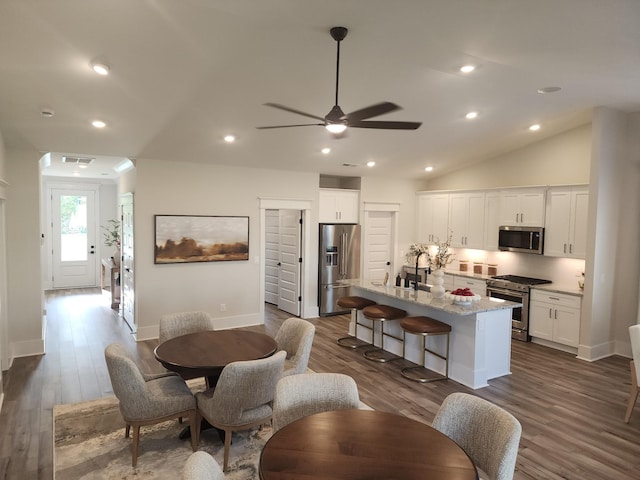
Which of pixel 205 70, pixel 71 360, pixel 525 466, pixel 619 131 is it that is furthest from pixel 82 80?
pixel 619 131

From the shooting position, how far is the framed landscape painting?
247 inches

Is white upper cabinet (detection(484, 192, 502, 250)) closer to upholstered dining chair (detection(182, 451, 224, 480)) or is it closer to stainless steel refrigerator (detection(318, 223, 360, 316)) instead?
stainless steel refrigerator (detection(318, 223, 360, 316))

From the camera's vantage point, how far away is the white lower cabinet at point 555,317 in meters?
5.81

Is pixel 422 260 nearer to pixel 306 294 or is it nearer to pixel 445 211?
pixel 445 211

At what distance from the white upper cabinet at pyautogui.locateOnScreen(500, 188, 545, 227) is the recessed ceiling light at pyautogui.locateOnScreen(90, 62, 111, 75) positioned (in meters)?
6.07

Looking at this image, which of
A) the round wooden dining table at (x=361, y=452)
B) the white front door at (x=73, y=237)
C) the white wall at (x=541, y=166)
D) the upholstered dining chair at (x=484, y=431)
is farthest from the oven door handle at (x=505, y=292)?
the white front door at (x=73, y=237)

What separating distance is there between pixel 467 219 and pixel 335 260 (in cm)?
259

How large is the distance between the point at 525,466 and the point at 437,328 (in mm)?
1772

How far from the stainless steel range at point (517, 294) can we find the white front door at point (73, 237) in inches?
379

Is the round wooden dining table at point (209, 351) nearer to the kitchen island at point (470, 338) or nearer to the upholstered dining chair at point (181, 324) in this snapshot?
the upholstered dining chair at point (181, 324)

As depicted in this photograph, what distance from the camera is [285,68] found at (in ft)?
12.5

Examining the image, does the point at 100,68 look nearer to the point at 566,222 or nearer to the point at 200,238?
the point at 200,238

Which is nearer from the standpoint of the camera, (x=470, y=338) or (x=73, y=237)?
(x=470, y=338)

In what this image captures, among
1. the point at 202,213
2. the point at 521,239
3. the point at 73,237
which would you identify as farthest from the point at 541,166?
the point at 73,237
